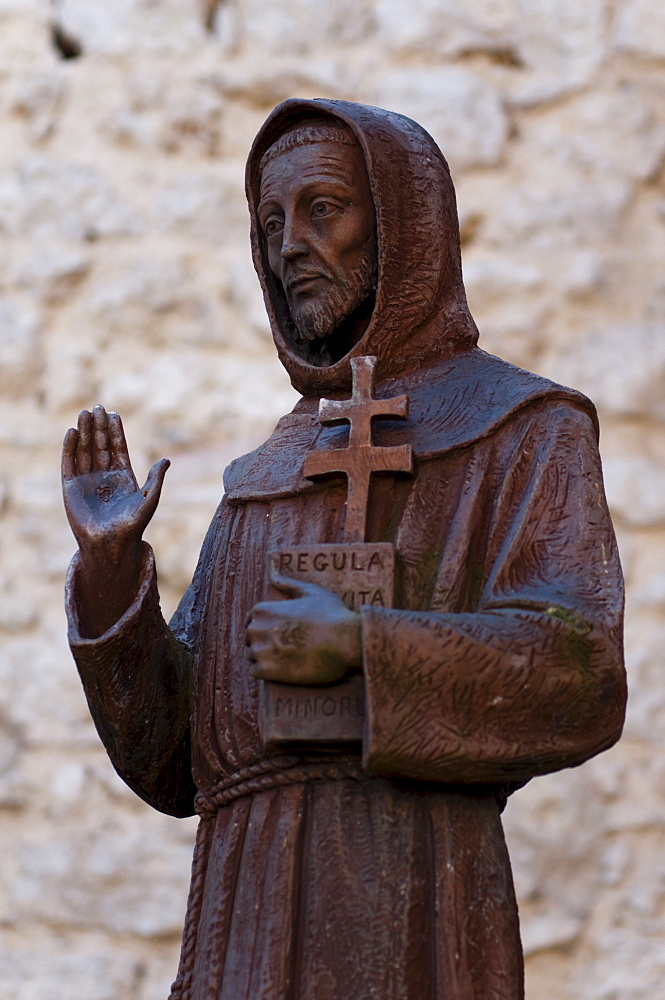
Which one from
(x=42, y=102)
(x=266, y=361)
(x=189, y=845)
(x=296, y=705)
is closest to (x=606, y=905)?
(x=189, y=845)

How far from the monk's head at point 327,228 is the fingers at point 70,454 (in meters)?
0.38

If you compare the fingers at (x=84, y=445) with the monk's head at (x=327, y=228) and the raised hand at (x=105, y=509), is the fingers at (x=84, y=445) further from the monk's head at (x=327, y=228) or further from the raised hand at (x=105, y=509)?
the monk's head at (x=327, y=228)

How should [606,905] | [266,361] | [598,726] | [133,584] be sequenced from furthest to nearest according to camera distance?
[266,361]
[606,905]
[133,584]
[598,726]

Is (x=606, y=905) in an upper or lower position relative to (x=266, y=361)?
lower

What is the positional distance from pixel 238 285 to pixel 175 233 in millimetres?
229

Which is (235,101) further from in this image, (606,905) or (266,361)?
(606,905)

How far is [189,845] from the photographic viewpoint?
4.17 meters

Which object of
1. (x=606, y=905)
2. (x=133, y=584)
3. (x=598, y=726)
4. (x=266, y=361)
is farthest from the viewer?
(x=266, y=361)

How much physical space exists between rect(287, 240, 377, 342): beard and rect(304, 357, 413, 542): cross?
0.12m

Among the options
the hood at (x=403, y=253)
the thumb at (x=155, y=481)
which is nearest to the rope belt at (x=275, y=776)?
the thumb at (x=155, y=481)

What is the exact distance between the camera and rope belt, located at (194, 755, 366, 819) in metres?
2.44

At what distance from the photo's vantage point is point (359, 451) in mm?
2576

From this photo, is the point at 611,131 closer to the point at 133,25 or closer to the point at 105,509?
the point at 133,25

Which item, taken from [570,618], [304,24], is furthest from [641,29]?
[570,618]
